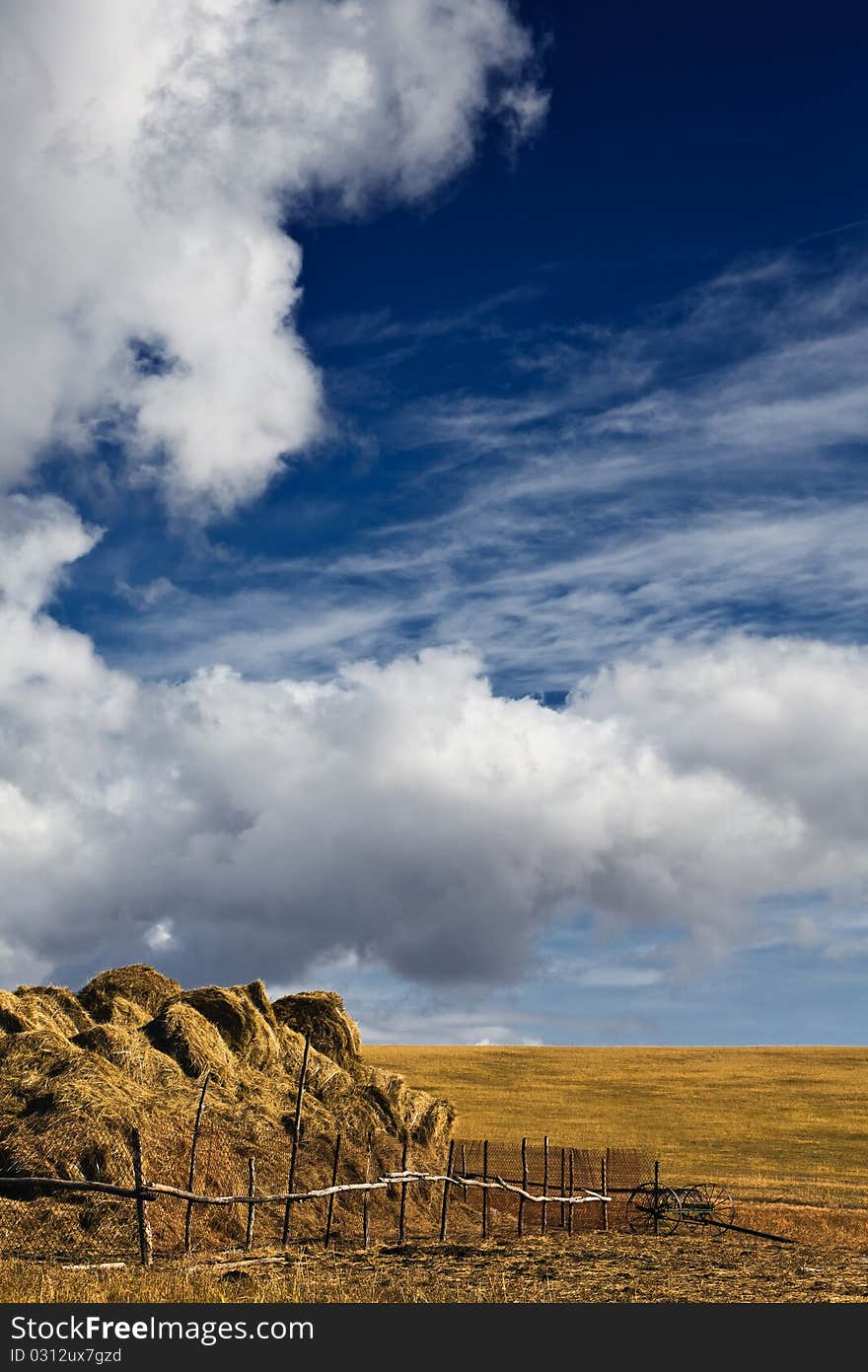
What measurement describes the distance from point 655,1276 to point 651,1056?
74498 mm

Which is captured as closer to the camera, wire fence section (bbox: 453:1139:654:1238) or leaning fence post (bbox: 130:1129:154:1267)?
leaning fence post (bbox: 130:1129:154:1267)

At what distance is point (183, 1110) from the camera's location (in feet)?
88.0

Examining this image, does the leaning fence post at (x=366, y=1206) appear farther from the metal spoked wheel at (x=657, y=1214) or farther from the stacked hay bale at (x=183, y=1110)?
the metal spoked wheel at (x=657, y=1214)

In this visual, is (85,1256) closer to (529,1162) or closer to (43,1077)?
(43,1077)

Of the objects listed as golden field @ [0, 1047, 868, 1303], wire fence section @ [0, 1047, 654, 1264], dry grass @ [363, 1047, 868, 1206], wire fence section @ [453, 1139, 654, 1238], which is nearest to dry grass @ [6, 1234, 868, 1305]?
golden field @ [0, 1047, 868, 1303]

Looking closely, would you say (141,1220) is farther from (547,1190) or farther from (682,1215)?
(547,1190)

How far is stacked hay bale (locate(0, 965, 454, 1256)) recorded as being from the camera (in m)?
23.5

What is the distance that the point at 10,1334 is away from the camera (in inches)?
476

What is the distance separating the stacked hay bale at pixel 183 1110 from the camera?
23.5 meters

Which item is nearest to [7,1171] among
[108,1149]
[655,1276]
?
[108,1149]

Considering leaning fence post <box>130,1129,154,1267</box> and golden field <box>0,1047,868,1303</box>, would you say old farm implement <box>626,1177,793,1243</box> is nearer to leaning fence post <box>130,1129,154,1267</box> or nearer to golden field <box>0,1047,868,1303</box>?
golden field <box>0,1047,868,1303</box>

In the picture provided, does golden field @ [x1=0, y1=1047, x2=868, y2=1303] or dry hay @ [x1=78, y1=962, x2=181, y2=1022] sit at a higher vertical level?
dry hay @ [x1=78, y1=962, x2=181, y2=1022]

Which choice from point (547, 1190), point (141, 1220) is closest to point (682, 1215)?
point (547, 1190)

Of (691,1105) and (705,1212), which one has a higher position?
(691,1105)
